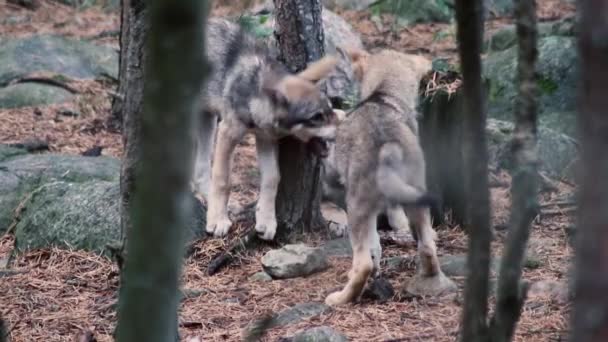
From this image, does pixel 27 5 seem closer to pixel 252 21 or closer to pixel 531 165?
pixel 252 21

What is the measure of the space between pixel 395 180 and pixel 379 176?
4.1 inches

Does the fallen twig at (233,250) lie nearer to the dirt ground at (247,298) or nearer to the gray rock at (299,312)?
the dirt ground at (247,298)

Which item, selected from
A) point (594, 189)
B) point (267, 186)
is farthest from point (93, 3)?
point (594, 189)

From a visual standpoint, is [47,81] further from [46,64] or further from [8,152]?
[8,152]

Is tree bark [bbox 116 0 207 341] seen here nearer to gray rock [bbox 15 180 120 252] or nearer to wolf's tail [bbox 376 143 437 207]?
wolf's tail [bbox 376 143 437 207]

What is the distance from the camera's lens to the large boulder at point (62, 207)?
6926 mm

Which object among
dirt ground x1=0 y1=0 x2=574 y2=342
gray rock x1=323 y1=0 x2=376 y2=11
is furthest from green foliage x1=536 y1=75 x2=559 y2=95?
gray rock x1=323 y1=0 x2=376 y2=11

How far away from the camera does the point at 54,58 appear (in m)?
12.9

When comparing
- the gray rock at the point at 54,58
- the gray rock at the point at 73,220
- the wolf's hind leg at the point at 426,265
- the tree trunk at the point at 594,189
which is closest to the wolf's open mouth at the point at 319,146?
the wolf's hind leg at the point at 426,265

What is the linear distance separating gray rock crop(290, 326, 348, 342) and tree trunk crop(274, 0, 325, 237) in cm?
196

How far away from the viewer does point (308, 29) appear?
6441mm

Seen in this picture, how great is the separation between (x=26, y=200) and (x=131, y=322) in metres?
6.03

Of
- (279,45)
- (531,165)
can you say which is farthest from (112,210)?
(531,165)

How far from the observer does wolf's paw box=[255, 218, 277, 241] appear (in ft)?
21.7
